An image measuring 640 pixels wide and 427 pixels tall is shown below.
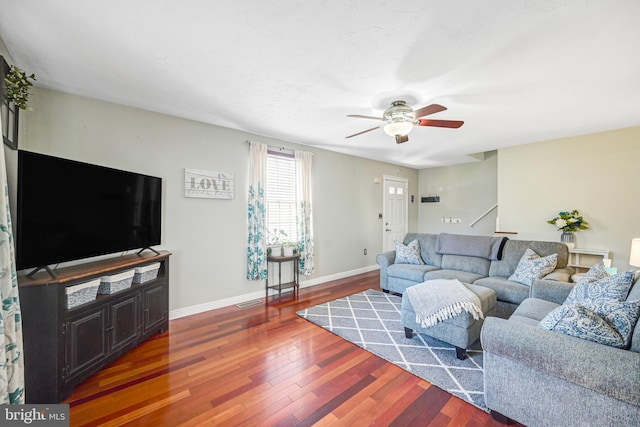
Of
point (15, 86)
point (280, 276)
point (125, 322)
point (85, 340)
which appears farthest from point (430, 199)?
point (15, 86)

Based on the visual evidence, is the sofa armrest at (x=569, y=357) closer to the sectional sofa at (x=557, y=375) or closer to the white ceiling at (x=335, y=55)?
the sectional sofa at (x=557, y=375)

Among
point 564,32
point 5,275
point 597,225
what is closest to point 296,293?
point 5,275

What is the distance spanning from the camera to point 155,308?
9.07 ft

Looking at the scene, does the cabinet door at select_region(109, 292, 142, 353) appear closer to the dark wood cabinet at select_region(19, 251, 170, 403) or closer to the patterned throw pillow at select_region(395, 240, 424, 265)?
the dark wood cabinet at select_region(19, 251, 170, 403)

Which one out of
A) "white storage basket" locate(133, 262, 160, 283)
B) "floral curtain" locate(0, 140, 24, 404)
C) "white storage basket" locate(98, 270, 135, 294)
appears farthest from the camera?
"white storage basket" locate(133, 262, 160, 283)

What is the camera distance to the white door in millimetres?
6180

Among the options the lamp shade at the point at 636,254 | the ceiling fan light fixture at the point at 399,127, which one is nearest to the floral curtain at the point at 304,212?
the ceiling fan light fixture at the point at 399,127

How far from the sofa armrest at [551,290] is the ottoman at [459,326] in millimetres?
382

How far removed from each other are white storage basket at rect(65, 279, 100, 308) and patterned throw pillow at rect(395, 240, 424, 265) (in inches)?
149

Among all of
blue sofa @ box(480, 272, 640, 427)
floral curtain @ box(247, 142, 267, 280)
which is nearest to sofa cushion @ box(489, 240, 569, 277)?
blue sofa @ box(480, 272, 640, 427)

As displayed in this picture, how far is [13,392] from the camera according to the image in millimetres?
1436

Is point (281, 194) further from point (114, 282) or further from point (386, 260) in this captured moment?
point (114, 282)

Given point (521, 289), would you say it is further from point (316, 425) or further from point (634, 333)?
point (316, 425)

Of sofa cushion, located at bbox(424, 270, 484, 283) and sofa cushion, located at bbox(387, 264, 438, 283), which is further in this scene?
sofa cushion, located at bbox(387, 264, 438, 283)
